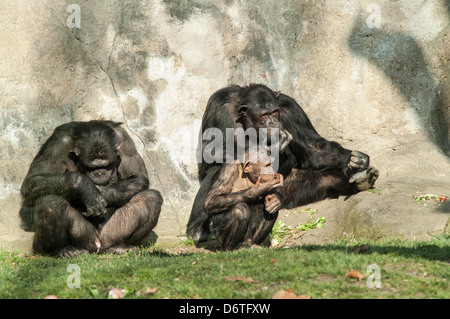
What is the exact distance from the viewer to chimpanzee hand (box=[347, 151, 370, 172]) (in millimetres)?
9391

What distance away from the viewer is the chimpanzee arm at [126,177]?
8.50m

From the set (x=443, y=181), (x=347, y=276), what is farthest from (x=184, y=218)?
(x=347, y=276)

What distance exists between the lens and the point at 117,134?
28.8 ft

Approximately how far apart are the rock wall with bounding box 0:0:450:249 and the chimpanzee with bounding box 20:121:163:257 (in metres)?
0.98

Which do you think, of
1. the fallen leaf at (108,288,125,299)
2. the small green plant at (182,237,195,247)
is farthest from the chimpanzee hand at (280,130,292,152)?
the fallen leaf at (108,288,125,299)

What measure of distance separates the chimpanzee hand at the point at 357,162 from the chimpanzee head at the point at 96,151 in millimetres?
3555

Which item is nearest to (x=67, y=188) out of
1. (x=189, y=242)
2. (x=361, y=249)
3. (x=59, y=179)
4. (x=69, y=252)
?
(x=59, y=179)

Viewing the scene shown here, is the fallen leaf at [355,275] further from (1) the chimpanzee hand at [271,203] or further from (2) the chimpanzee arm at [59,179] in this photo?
(2) the chimpanzee arm at [59,179]

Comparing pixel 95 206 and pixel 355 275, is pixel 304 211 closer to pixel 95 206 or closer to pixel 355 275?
pixel 95 206

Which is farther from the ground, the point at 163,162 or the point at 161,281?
the point at 163,162

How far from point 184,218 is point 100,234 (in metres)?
1.95

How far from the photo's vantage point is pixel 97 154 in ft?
27.2
